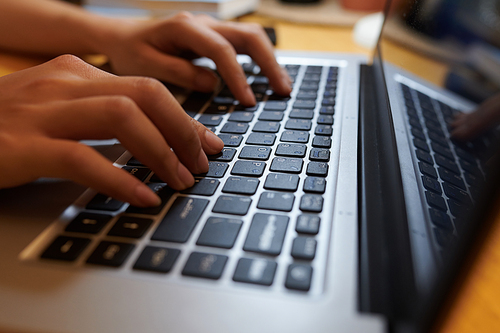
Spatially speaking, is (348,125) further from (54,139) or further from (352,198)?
(54,139)

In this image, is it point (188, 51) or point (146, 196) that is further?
point (188, 51)

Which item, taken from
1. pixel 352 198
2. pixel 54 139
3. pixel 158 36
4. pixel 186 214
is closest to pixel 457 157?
pixel 352 198

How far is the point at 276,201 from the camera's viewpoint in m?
0.31

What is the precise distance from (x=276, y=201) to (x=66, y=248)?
172mm

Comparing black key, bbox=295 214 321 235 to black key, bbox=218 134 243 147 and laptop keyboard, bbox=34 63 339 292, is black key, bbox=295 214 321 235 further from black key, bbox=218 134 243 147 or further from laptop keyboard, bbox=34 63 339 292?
black key, bbox=218 134 243 147

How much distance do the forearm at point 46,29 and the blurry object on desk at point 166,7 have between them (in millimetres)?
246

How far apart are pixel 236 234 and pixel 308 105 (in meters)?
0.29

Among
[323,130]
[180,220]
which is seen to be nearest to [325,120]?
[323,130]

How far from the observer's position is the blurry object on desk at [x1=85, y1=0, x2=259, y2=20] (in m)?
0.84

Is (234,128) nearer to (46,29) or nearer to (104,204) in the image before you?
(104,204)

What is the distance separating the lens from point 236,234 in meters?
0.28

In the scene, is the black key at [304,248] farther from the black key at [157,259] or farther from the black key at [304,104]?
the black key at [304,104]

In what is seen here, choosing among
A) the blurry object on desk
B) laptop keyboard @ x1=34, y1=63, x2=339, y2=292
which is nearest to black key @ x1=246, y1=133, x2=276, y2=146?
laptop keyboard @ x1=34, y1=63, x2=339, y2=292

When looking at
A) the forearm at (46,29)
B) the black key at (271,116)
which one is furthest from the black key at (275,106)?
the forearm at (46,29)
